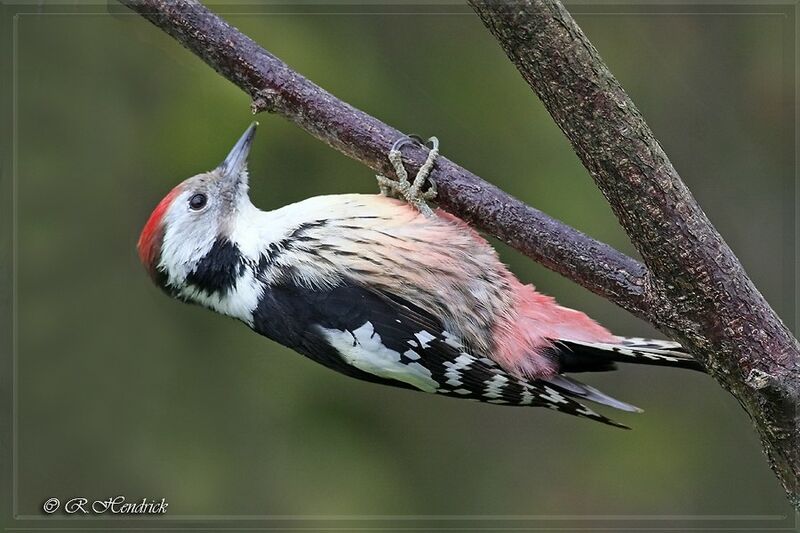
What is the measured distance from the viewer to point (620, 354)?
9.68 feet

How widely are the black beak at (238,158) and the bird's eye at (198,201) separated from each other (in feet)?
0.42

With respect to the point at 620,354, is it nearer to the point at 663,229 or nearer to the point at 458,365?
the point at 458,365

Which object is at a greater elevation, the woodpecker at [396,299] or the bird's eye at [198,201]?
the bird's eye at [198,201]

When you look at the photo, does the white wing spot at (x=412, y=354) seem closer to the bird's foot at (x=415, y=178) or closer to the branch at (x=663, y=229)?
the bird's foot at (x=415, y=178)

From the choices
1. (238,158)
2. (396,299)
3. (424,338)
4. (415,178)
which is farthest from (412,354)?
(238,158)

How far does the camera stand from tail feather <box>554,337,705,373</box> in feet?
9.08

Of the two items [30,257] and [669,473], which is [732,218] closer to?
[669,473]

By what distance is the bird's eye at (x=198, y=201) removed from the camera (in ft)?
10.9

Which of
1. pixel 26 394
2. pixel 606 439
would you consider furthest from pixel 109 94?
pixel 606 439

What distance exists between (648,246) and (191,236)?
5.83 ft

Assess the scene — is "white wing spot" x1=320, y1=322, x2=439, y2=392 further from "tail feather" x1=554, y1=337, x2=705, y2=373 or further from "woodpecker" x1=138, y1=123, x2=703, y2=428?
"tail feather" x1=554, y1=337, x2=705, y2=373

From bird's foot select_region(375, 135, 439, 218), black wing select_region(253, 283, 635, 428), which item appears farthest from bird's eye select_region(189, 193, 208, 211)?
bird's foot select_region(375, 135, 439, 218)

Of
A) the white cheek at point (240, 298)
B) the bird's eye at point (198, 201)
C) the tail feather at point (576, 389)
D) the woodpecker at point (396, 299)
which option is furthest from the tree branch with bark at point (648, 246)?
the bird's eye at point (198, 201)

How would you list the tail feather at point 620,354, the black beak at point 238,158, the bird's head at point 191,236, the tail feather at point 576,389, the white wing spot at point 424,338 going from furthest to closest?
1. the black beak at point 238,158
2. the bird's head at point 191,236
3. the tail feather at point 576,389
4. the white wing spot at point 424,338
5. the tail feather at point 620,354
